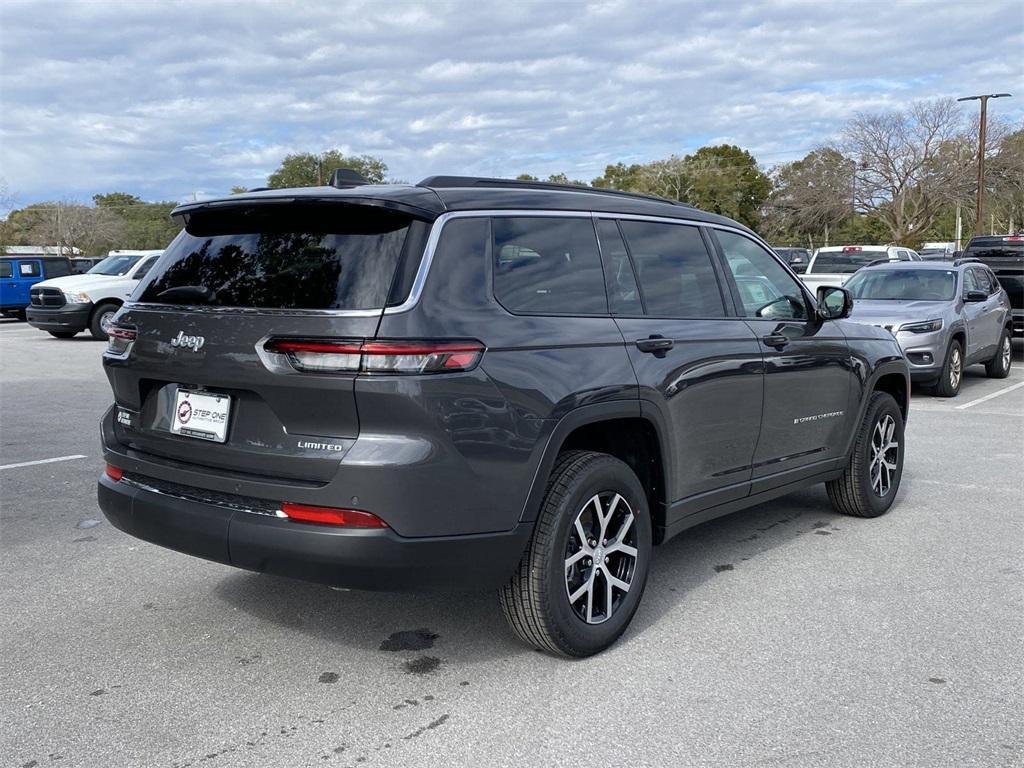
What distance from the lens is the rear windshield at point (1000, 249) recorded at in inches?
738

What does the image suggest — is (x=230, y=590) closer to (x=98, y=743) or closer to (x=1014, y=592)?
(x=98, y=743)

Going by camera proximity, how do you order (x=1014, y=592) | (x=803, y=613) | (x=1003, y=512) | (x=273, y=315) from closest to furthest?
(x=273, y=315) < (x=803, y=613) < (x=1014, y=592) < (x=1003, y=512)

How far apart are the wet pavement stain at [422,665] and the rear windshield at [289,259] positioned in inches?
57.2

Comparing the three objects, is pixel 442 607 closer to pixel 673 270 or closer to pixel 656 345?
pixel 656 345

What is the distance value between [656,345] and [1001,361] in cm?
1211

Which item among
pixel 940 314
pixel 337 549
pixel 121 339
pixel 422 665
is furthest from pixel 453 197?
pixel 940 314

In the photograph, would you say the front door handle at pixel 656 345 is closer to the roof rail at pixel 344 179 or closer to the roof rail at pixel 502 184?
the roof rail at pixel 502 184

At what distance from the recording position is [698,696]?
11.9 feet

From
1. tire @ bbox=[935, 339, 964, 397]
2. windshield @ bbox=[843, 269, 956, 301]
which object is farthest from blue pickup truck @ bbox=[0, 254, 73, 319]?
tire @ bbox=[935, 339, 964, 397]

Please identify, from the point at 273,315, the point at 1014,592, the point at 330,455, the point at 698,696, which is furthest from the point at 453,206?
the point at 1014,592

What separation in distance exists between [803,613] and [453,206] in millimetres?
2402

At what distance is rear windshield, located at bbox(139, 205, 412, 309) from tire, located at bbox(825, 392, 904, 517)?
142 inches

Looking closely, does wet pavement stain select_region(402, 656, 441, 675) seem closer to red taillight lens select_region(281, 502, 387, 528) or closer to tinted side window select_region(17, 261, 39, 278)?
red taillight lens select_region(281, 502, 387, 528)

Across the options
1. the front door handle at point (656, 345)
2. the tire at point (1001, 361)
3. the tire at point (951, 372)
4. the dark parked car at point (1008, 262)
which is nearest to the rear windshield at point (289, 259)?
the front door handle at point (656, 345)
